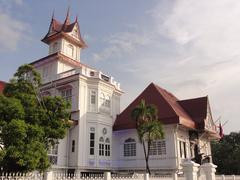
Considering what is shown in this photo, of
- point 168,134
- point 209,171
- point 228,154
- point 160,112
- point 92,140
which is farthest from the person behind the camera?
point 228,154

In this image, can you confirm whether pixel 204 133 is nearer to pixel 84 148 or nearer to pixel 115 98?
pixel 115 98

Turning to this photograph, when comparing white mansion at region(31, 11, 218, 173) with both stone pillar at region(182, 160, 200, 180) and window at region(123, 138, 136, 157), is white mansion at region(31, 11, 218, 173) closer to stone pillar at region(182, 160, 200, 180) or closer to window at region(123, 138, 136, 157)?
window at region(123, 138, 136, 157)

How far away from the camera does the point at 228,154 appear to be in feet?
126

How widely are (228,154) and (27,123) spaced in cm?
3316

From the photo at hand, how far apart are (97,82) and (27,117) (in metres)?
13.0

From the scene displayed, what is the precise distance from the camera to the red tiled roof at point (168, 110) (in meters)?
23.6

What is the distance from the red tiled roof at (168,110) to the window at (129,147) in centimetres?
140

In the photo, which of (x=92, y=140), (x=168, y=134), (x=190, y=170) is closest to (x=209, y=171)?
(x=190, y=170)

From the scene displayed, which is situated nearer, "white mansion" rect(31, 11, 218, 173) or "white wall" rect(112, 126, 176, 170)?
"white mansion" rect(31, 11, 218, 173)

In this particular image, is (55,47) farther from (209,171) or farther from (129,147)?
(209,171)

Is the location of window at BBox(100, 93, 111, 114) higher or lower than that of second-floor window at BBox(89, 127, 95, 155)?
higher

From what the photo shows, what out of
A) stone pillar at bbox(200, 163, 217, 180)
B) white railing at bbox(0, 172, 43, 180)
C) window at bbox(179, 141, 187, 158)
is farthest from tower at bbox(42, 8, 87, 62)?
white railing at bbox(0, 172, 43, 180)

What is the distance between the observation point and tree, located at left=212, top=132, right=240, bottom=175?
3662cm

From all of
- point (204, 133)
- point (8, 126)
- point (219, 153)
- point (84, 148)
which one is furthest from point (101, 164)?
point (219, 153)
